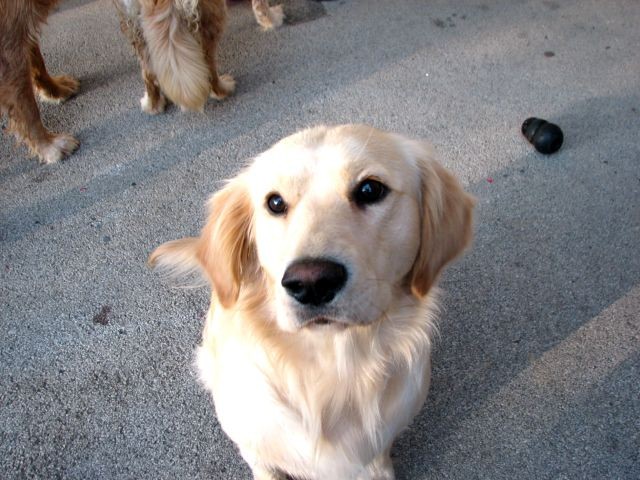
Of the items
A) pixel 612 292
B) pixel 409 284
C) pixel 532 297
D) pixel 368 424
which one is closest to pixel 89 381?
pixel 368 424

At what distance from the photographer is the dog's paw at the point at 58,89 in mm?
2969

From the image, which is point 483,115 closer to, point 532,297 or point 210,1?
point 532,297

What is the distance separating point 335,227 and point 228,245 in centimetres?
36

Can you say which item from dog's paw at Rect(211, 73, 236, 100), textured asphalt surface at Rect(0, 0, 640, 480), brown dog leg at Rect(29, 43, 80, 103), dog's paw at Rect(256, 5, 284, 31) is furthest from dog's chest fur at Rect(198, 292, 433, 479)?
dog's paw at Rect(256, 5, 284, 31)

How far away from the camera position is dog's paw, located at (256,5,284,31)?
351 cm

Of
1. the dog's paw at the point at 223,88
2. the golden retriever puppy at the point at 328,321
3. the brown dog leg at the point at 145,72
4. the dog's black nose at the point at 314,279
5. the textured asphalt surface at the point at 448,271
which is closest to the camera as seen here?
the dog's black nose at the point at 314,279

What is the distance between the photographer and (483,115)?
296 centimetres

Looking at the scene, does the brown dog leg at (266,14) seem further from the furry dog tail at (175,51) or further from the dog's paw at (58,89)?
the dog's paw at (58,89)

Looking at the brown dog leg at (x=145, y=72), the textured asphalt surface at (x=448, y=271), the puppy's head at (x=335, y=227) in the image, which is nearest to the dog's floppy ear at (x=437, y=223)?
the puppy's head at (x=335, y=227)

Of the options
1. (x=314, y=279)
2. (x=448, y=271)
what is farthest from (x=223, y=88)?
(x=314, y=279)

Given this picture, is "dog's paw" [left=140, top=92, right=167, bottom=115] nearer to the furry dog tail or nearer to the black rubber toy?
the furry dog tail

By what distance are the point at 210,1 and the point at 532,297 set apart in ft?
Answer: 7.04

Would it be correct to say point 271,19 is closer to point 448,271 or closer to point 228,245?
point 448,271

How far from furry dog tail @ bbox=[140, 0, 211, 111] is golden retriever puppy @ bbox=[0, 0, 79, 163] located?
520 mm
